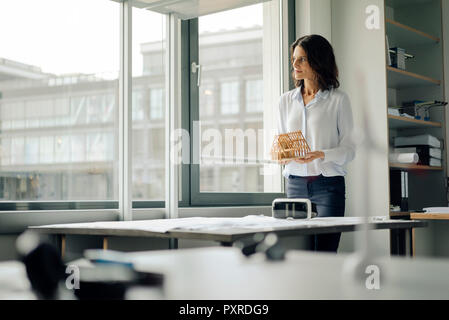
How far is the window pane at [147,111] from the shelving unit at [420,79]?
1759 millimetres

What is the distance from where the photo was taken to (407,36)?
4.09 m

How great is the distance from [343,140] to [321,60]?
35 centimetres

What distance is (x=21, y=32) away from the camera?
2.56 metres

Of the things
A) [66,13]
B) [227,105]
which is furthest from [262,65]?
[66,13]

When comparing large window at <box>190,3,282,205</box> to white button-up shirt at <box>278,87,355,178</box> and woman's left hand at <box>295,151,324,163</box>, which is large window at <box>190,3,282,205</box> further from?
woman's left hand at <box>295,151,324,163</box>

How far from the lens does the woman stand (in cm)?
225

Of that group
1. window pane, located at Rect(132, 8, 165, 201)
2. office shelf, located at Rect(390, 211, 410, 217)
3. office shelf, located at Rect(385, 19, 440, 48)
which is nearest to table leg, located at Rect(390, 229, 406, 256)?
window pane, located at Rect(132, 8, 165, 201)

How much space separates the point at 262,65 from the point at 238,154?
0.76 metres

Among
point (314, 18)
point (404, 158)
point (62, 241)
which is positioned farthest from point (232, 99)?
point (62, 241)

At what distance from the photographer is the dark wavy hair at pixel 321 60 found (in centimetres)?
226

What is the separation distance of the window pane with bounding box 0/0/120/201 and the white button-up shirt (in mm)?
1034

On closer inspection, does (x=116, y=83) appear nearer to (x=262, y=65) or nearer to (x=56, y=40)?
(x=56, y=40)

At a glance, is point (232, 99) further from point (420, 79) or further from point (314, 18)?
point (420, 79)

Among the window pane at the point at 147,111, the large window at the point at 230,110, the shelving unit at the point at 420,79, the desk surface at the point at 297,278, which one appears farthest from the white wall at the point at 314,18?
the desk surface at the point at 297,278
